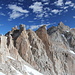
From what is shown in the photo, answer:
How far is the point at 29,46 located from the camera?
40.7m

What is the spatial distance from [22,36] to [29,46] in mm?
3388

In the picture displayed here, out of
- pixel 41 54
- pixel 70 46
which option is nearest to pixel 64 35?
pixel 70 46

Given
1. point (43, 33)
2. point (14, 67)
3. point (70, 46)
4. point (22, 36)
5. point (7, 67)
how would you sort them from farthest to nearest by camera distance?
point (70, 46) < point (43, 33) < point (22, 36) < point (14, 67) < point (7, 67)

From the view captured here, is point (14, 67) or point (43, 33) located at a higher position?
point (43, 33)

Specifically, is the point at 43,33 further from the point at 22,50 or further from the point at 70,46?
the point at 70,46

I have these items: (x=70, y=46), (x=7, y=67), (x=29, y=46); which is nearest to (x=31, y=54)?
(x=29, y=46)

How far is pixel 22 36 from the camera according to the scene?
40.7 m

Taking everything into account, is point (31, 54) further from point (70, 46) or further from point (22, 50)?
point (70, 46)

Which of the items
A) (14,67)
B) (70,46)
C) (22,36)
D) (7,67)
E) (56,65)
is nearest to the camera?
(7,67)

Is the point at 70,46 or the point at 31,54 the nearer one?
the point at 31,54

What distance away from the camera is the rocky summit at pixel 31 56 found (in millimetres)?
30002

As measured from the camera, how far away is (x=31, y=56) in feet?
130

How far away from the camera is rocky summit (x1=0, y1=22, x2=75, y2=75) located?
30002mm

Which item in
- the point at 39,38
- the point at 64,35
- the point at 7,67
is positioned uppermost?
the point at 64,35
